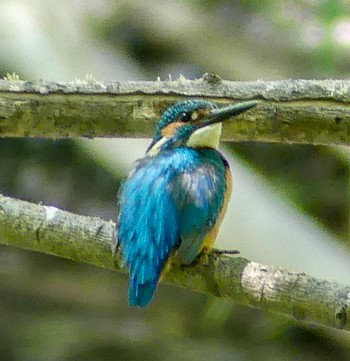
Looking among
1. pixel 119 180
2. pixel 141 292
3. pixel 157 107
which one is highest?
pixel 119 180

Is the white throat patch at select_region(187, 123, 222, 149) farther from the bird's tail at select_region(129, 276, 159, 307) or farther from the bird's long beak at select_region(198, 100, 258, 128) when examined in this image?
the bird's tail at select_region(129, 276, 159, 307)

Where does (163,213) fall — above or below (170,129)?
below

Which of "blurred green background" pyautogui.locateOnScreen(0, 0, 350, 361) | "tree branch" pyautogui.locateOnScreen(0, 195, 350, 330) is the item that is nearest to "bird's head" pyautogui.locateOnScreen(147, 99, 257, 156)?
"tree branch" pyautogui.locateOnScreen(0, 195, 350, 330)

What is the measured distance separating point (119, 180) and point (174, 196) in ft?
6.19

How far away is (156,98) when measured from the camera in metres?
1.67

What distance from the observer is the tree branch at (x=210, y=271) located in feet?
4.74

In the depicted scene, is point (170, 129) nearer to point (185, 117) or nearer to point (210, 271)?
point (185, 117)

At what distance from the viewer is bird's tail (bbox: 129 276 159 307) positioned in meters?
1.59

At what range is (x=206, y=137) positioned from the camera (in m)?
1.84

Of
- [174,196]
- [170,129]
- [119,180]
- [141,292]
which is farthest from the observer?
[119,180]

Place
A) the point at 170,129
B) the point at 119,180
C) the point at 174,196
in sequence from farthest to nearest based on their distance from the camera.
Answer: the point at 119,180 → the point at 170,129 → the point at 174,196

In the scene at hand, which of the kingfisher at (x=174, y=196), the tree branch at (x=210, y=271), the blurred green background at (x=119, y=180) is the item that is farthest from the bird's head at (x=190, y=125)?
the blurred green background at (x=119, y=180)

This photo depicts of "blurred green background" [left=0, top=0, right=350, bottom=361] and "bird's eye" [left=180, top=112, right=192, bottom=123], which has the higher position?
"blurred green background" [left=0, top=0, right=350, bottom=361]

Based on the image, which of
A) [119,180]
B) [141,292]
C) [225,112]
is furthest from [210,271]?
[119,180]
